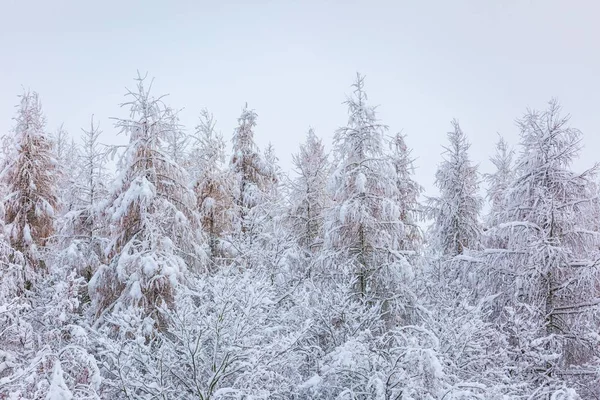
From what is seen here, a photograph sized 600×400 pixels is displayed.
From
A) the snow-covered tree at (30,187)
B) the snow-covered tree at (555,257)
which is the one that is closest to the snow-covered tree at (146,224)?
the snow-covered tree at (30,187)

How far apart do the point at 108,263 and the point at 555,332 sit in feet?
40.8

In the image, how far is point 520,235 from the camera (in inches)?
485

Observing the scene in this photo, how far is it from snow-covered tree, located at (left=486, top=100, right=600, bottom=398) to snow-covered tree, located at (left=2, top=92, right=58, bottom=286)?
53.0 feet

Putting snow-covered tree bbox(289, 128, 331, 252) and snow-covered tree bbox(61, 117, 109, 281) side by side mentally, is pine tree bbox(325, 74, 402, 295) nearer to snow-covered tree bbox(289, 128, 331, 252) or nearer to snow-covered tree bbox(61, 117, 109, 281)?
snow-covered tree bbox(289, 128, 331, 252)

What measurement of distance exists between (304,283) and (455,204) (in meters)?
7.98

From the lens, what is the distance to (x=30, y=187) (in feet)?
58.4

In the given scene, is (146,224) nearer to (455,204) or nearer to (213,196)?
(213,196)

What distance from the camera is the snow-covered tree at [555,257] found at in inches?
455

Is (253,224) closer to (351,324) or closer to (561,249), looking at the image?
(351,324)

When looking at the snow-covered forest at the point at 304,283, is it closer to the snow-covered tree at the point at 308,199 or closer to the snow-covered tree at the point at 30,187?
the snow-covered tree at the point at 30,187

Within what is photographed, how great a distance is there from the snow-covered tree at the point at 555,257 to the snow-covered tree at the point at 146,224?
8.58 m

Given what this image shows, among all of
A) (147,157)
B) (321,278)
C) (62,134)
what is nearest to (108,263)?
(147,157)

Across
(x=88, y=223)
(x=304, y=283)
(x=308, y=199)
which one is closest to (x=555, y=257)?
(x=304, y=283)

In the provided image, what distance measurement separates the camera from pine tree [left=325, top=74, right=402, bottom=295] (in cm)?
1414
